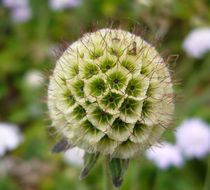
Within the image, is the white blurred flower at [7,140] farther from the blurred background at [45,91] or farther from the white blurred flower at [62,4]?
the white blurred flower at [62,4]

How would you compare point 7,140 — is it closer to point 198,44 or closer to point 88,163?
point 88,163

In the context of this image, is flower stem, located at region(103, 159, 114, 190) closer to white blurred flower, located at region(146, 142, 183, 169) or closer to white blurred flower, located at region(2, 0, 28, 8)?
white blurred flower, located at region(146, 142, 183, 169)

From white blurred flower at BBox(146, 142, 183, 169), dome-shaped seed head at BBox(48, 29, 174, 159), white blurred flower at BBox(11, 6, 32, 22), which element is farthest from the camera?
white blurred flower at BBox(11, 6, 32, 22)

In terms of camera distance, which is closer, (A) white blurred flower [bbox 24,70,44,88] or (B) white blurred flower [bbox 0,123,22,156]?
(B) white blurred flower [bbox 0,123,22,156]

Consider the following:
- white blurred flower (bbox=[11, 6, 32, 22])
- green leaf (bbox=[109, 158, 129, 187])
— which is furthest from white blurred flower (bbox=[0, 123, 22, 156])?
white blurred flower (bbox=[11, 6, 32, 22])

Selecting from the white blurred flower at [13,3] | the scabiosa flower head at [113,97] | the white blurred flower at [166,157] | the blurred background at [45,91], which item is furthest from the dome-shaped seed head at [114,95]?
the white blurred flower at [13,3]

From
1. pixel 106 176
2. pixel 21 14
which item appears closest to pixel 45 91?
pixel 106 176

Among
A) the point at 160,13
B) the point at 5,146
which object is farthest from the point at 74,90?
the point at 160,13
